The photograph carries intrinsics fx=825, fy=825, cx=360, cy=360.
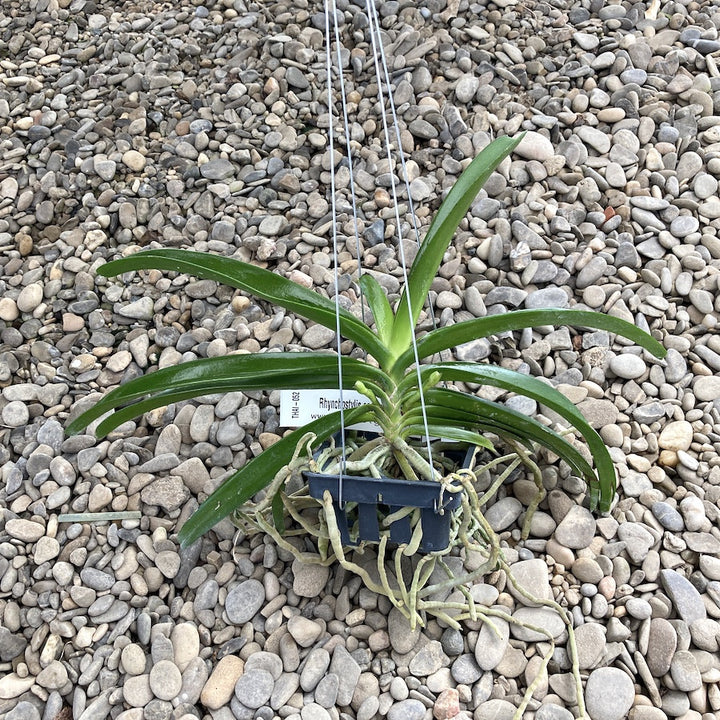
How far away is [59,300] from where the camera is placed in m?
1.94

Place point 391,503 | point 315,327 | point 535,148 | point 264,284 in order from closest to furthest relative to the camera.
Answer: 1. point 391,503
2. point 264,284
3. point 315,327
4. point 535,148

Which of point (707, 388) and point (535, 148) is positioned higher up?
point (535, 148)

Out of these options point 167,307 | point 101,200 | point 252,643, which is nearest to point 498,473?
point 252,643

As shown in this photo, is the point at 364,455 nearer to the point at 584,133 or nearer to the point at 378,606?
the point at 378,606

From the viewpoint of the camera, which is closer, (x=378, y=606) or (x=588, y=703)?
(x=588, y=703)

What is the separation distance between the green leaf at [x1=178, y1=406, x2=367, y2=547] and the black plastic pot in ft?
0.44

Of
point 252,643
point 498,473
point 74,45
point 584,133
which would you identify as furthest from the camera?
point 74,45

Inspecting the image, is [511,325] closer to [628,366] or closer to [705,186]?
[628,366]

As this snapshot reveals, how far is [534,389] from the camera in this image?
135 centimetres

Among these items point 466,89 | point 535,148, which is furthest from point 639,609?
point 466,89

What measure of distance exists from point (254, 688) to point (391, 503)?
1.28 feet

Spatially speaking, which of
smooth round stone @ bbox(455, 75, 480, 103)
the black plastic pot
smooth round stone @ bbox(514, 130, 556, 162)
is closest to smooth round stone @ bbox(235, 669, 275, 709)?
the black plastic pot

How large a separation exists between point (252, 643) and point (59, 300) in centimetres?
97

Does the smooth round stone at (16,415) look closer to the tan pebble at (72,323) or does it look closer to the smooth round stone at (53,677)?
the tan pebble at (72,323)
